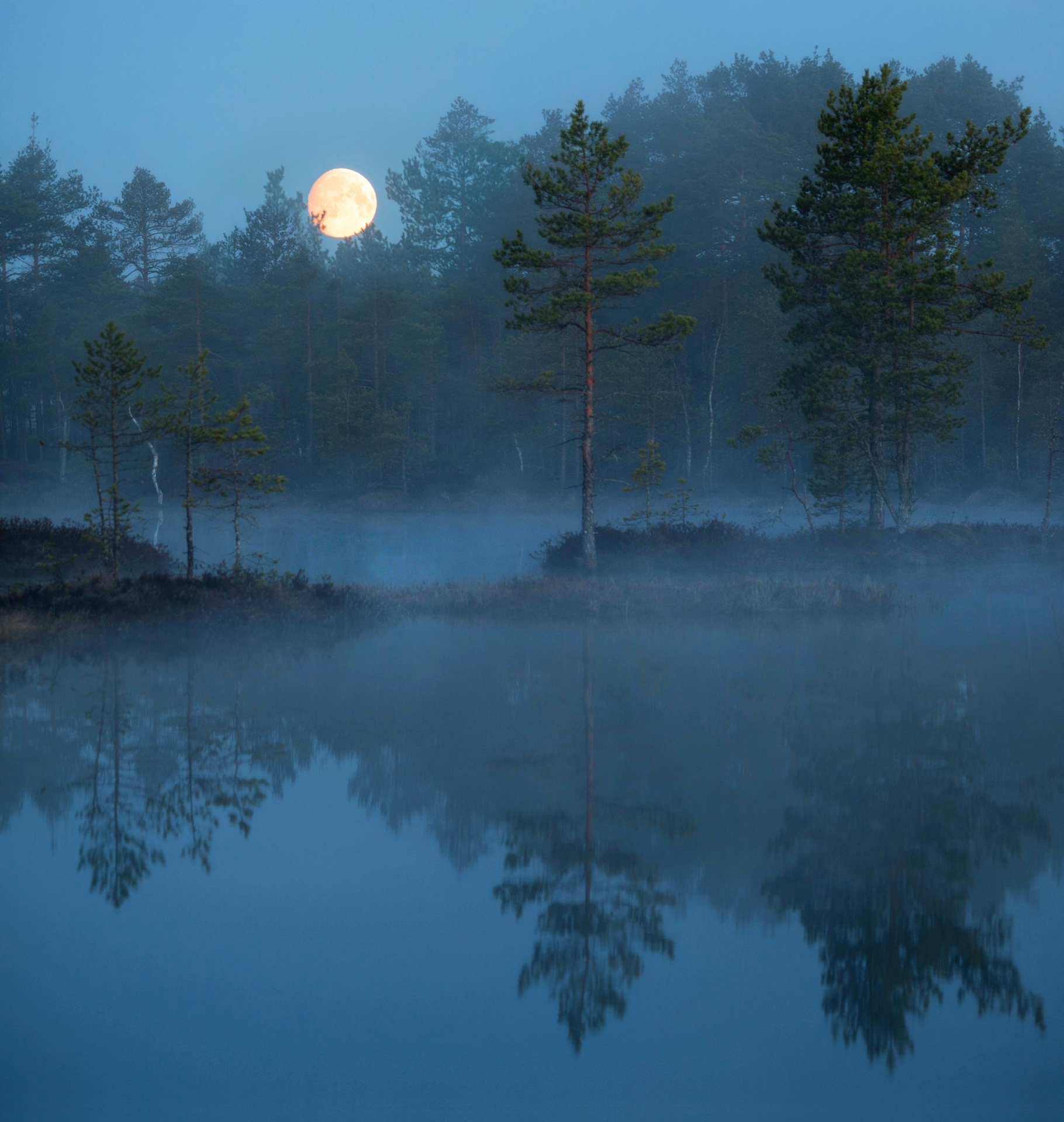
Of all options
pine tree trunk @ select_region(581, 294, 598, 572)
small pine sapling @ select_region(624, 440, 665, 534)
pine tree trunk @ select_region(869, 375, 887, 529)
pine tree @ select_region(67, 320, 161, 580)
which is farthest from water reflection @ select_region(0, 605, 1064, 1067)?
pine tree trunk @ select_region(869, 375, 887, 529)

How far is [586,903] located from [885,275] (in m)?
24.9

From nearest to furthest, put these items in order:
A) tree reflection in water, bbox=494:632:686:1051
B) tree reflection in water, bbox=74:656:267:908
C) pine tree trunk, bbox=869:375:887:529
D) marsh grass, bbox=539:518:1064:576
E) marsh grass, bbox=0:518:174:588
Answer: tree reflection in water, bbox=494:632:686:1051 → tree reflection in water, bbox=74:656:267:908 → marsh grass, bbox=0:518:174:588 → marsh grass, bbox=539:518:1064:576 → pine tree trunk, bbox=869:375:887:529

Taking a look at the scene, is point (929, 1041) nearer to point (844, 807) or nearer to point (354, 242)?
point (844, 807)

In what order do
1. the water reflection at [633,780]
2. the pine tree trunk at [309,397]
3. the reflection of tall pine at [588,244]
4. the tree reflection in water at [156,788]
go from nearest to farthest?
the water reflection at [633,780], the tree reflection in water at [156,788], the reflection of tall pine at [588,244], the pine tree trunk at [309,397]

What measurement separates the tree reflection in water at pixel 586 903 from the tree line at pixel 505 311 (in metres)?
25.6

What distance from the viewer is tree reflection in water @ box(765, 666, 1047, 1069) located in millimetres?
5207

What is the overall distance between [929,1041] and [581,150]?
79.0ft

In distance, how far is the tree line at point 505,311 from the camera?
157ft

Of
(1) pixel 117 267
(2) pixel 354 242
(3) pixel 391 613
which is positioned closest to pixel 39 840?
(3) pixel 391 613

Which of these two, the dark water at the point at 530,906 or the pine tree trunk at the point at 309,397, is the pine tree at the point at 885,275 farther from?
the pine tree trunk at the point at 309,397

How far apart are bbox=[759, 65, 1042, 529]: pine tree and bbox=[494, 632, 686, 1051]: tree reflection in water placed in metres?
22.5

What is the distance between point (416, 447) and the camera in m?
55.7

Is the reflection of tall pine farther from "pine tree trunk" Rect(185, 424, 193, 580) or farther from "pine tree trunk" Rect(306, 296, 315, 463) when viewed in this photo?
"pine tree trunk" Rect(306, 296, 315, 463)

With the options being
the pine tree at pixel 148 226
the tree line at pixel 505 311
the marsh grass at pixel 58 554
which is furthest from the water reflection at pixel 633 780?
the pine tree at pixel 148 226
